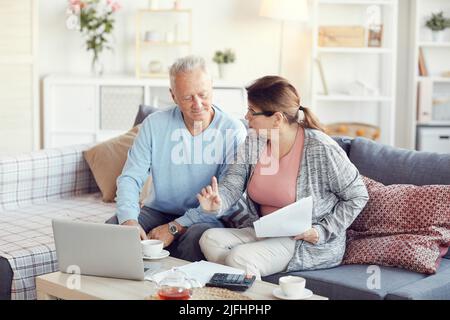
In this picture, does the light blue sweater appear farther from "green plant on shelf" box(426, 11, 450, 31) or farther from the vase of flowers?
"green plant on shelf" box(426, 11, 450, 31)

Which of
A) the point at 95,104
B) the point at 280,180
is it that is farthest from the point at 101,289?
the point at 95,104

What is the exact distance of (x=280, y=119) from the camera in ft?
8.89

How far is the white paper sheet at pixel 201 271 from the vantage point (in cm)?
234

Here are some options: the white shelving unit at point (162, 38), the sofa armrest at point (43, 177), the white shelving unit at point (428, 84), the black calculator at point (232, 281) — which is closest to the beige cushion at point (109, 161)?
the sofa armrest at point (43, 177)

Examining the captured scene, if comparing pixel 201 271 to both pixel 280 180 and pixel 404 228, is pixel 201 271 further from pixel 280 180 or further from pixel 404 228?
pixel 404 228

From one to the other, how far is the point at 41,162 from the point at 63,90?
182cm

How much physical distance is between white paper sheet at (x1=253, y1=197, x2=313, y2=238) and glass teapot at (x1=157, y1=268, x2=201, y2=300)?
35 cm

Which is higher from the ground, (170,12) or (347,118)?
(170,12)

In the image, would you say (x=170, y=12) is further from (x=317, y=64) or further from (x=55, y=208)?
(x=55, y=208)

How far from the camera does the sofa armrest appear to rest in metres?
3.54

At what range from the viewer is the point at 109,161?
3.71m

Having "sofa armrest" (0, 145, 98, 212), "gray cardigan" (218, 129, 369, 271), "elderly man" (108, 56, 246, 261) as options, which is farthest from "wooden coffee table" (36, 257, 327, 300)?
"sofa armrest" (0, 145, 98, 212)

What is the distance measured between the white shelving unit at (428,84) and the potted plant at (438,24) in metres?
0.06
